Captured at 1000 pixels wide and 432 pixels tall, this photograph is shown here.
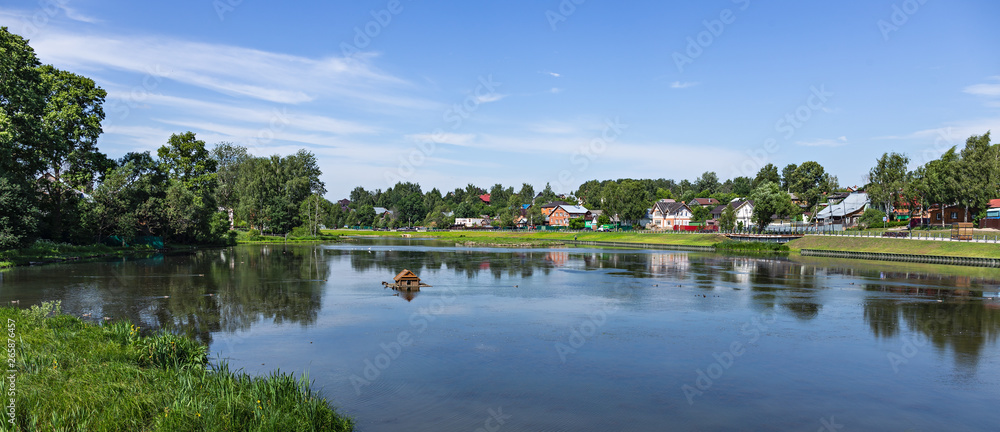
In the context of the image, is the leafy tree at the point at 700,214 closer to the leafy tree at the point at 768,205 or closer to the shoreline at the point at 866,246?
the leafy tree at the point at 768,205

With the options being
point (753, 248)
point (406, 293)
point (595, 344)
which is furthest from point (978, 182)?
point (595, 344)

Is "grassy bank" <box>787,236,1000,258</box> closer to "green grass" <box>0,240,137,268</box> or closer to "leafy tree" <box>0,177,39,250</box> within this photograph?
"leafy tree" <box>0,177,39,250</box>

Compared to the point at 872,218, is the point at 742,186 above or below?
above

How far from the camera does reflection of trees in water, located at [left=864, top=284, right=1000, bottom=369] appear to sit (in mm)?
18859

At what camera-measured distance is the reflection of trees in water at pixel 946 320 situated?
1886 centimetres

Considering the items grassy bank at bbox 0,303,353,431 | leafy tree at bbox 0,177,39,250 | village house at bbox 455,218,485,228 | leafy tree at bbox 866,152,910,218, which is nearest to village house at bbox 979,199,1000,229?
leafy tree at bbox 866,152,910,218

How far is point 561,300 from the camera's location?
28828mm

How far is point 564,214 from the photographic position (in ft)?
545

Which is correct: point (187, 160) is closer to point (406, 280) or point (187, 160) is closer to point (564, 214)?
point (406, 280)

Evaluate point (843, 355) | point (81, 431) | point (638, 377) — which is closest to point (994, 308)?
point (843, 355)

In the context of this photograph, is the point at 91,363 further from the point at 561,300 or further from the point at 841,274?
the point at 841,274

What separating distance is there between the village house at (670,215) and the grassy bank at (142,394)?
132 metres

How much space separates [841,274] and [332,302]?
123 ft

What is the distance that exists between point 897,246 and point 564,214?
354ft
